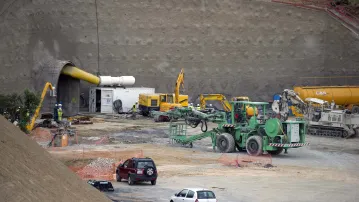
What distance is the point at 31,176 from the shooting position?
661 inches

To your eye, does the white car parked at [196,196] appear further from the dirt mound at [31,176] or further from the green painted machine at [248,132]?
the green painted machine at [248,132]

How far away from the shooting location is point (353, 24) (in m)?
69.9

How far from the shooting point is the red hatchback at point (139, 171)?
28.2 metres

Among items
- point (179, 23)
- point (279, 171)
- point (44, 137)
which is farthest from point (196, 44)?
point (279, 171)

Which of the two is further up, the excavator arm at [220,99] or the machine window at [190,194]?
the excavator arm at [220,99]

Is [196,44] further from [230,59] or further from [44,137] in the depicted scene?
[44,137]

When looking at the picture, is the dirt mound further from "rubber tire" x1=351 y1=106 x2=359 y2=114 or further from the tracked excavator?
"rubber tire" x1=351 y1=106 x2=359 y2=114

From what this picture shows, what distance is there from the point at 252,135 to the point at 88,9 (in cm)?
3014

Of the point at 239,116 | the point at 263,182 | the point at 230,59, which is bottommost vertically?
the point at 263,182

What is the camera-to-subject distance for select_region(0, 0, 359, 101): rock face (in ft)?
210

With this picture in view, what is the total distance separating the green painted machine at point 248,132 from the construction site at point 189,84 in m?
0.06

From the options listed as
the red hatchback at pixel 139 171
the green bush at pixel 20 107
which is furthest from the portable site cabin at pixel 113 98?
the red hatchback at pixel 139 171

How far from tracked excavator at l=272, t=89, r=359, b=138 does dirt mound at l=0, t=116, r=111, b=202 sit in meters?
28.5

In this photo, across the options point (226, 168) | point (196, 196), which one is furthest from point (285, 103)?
point (196, 196)
